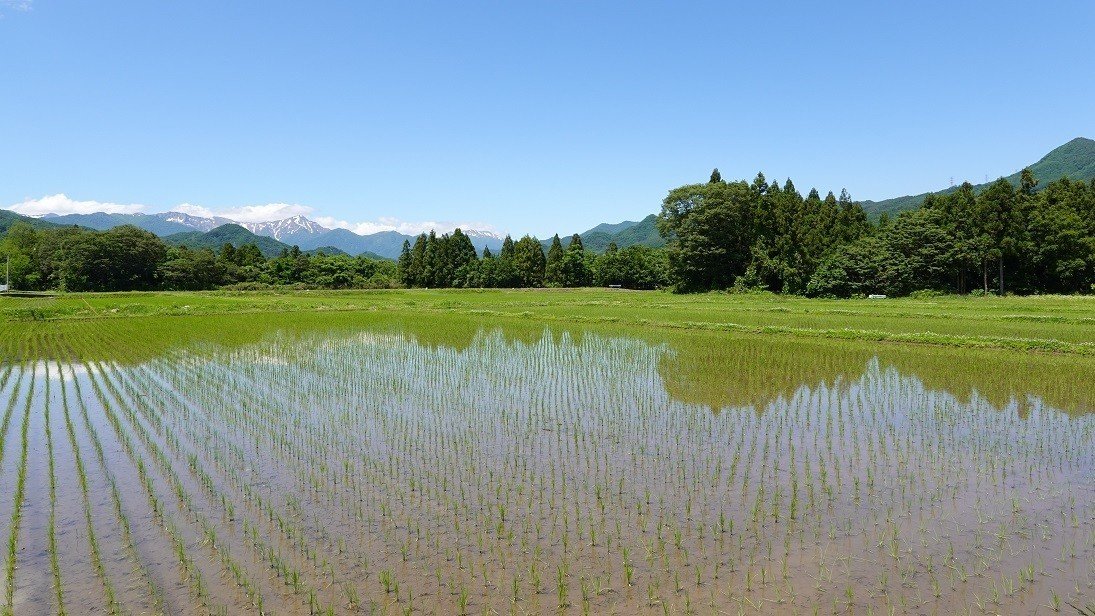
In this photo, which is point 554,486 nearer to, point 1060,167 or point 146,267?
point 146,267

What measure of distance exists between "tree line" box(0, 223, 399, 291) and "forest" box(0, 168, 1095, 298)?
0.45ft

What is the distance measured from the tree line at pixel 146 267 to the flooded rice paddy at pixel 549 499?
57269 mm

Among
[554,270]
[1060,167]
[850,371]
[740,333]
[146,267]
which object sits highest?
[1060,167]

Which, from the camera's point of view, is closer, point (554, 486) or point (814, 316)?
point (554, 486)

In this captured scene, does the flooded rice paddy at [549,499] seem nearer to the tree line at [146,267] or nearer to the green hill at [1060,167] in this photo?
the tree line at [146,267]

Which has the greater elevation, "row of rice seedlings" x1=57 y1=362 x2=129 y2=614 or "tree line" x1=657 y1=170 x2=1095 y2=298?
"tree line" x1=657 y1=170 x2=1095 y2=298

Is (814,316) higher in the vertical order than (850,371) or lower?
higher

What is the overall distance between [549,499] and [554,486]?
1.11 ft

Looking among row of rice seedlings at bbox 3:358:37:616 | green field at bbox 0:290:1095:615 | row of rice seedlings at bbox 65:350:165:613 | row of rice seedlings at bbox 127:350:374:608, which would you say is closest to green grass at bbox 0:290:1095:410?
green field at bbox 0:290:1095:615

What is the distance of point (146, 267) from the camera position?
60.3 meters

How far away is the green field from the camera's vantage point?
391cm

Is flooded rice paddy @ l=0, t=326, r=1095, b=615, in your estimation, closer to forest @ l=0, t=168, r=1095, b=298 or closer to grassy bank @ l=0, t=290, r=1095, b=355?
grassy bank @ l=0, t=290, r=1095, b=355

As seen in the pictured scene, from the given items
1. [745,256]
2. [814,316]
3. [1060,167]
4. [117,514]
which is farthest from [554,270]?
[1060,167]

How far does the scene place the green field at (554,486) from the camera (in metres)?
3.91
